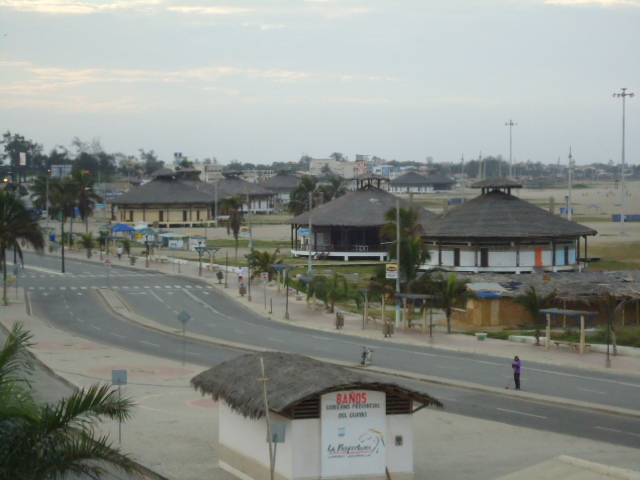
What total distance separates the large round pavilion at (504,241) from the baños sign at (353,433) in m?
54.0

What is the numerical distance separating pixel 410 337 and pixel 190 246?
61003 mm

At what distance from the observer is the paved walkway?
23531mm

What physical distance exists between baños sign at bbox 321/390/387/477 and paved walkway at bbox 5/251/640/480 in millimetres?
2950

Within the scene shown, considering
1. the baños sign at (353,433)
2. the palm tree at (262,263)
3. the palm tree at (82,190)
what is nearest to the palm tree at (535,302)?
the baños sign at (353,433)

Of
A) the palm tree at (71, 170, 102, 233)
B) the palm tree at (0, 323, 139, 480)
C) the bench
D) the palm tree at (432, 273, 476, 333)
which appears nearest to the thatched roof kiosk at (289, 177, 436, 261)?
the palm tree at (71, 170, 102, 233)

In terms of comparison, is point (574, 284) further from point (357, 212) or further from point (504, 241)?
point (357, 212)

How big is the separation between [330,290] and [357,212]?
3920 centimetres

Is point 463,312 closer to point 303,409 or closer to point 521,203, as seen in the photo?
point 521,203

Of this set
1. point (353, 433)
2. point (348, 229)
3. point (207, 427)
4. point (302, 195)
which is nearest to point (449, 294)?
point (207, 427)

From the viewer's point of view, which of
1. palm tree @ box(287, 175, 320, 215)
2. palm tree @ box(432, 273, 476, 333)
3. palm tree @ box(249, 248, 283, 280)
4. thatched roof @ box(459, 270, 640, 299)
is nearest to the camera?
palm tree @ box(432, 273, 476, 333)

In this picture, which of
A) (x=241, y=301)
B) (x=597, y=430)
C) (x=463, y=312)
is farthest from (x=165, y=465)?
(x=241, y=301)

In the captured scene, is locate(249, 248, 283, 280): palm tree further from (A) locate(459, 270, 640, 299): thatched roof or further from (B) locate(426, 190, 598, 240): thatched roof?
(A) locate(459, 270, 640, 299): thatched roof

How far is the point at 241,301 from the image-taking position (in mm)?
63906

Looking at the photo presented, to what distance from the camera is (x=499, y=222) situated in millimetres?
75062
